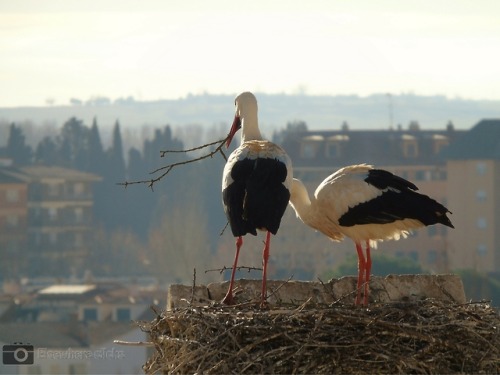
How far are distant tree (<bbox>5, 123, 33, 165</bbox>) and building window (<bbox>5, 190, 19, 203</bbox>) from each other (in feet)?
17.5

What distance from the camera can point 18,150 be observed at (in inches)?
3812

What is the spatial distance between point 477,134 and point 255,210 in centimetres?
7377

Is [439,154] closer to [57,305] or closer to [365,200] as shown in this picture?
[57,305]

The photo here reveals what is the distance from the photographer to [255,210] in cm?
979

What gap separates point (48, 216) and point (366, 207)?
8089 cm

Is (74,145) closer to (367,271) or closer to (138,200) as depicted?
(138,200)

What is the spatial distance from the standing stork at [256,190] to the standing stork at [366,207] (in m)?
0.42

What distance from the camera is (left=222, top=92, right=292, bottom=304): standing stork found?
980 centimetres

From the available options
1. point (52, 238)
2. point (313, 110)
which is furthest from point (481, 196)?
point (313, 110)

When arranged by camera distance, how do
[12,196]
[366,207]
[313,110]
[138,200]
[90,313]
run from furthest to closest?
[313,110]
[138,200]
[12,196]
[90,313]
[366,207]

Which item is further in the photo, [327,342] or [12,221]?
[12,221]

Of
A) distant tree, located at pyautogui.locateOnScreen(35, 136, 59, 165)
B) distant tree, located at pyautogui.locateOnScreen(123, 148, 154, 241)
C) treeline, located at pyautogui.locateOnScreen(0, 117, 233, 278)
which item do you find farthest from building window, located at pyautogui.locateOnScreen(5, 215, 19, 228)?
distant tree, located at pyautogui.locateOnScreen(35, 136, 59, 165)

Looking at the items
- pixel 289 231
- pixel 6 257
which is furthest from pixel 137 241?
pixel 289 231

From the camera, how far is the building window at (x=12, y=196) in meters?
88.3
